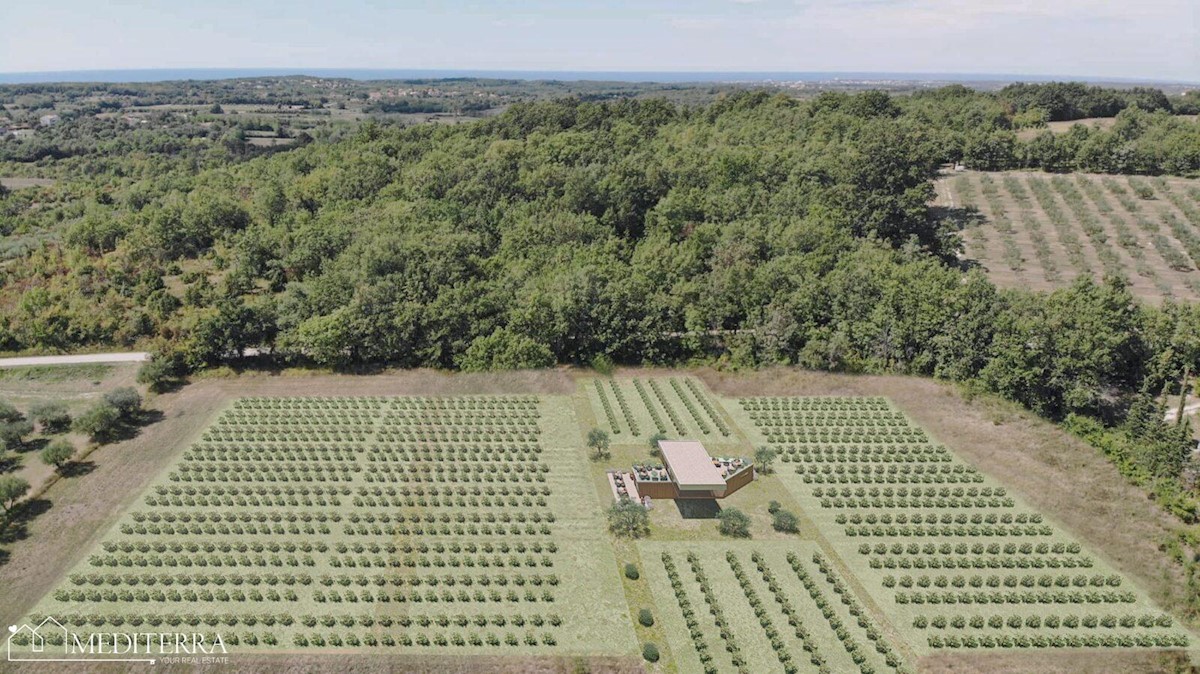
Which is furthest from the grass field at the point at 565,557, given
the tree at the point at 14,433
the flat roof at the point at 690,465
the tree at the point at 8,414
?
the tree at the point at 8,414

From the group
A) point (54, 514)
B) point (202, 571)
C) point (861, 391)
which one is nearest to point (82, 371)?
point (54, 514)

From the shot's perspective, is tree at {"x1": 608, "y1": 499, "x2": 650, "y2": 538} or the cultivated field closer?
tree at {"x1": 608, "y1": 499, "x2": 650, "y2": 538}

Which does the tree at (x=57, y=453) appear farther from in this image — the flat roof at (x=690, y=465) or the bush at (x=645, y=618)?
the flat roof at (x=690, y=465)

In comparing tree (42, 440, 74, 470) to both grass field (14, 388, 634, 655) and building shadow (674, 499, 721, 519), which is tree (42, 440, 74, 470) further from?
building shadow (674, 499, 721, 519)

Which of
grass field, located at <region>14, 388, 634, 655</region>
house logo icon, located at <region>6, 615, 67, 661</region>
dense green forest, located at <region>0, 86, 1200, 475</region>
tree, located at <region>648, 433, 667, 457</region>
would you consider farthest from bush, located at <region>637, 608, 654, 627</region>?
dense green forest, located at <region>0, 86, 1200, 475</region>

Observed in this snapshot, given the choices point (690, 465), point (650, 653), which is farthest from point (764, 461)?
point (650, 653)

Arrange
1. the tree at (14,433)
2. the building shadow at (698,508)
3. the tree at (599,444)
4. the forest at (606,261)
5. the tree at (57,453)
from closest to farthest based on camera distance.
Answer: the building shadow at (698,508), the tree at (57,453), the tree at (14,433), the tree at (599,444), the forest at (606,261)

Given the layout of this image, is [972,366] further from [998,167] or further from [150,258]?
[150,258]
